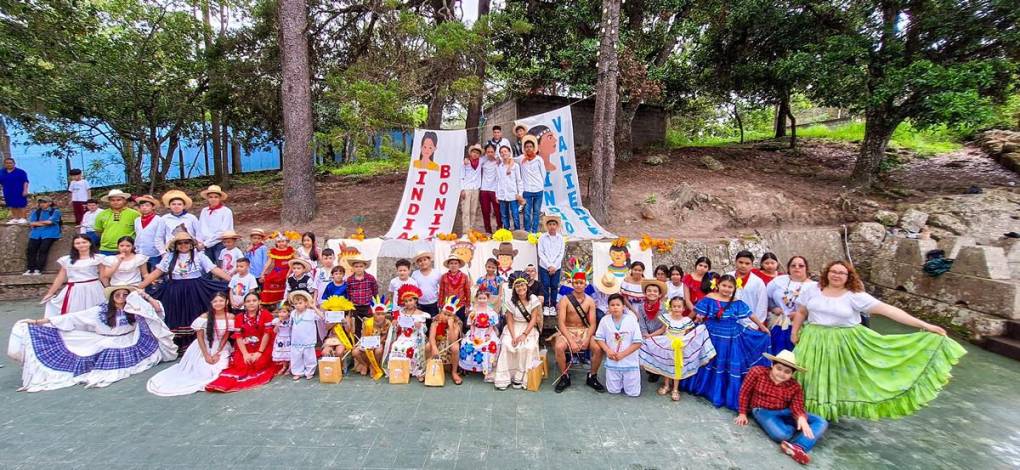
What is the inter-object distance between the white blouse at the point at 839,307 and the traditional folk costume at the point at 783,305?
521mm

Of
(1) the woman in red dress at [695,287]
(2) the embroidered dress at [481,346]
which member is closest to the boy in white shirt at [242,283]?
(2) the embroidered dress at [481,346]

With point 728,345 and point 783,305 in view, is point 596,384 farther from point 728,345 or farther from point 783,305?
point 783,305

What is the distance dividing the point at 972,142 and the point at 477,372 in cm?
1639

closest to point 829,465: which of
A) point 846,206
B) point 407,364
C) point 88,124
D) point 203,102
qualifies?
point 407,364

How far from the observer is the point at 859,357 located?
11.3 feet

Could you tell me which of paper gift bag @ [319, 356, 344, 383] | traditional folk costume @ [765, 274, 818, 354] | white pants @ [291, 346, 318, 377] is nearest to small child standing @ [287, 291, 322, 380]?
white pants @ [291, 346, 318, 377]

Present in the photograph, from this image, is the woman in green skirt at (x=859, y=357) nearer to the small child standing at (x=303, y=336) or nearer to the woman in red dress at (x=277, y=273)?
the small child standing at (x=303, y=336)

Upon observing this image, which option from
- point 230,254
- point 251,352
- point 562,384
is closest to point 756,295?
point 562,384

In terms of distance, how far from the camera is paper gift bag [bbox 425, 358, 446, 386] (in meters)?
4.20

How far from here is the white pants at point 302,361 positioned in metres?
4.40

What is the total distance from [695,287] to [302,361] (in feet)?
14.0

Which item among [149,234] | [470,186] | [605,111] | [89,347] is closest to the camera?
[89,347]

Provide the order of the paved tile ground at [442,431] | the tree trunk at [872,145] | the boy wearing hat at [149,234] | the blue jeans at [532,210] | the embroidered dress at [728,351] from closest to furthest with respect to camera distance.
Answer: the paved tile ground at [442,431] → the embroidered dress at [728,351] → the boy wearing hat at [149,234] → the blue jeans at [532,210] → the tree trunk at [872,145]

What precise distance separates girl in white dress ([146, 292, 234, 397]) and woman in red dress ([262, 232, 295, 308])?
676 millimetres
